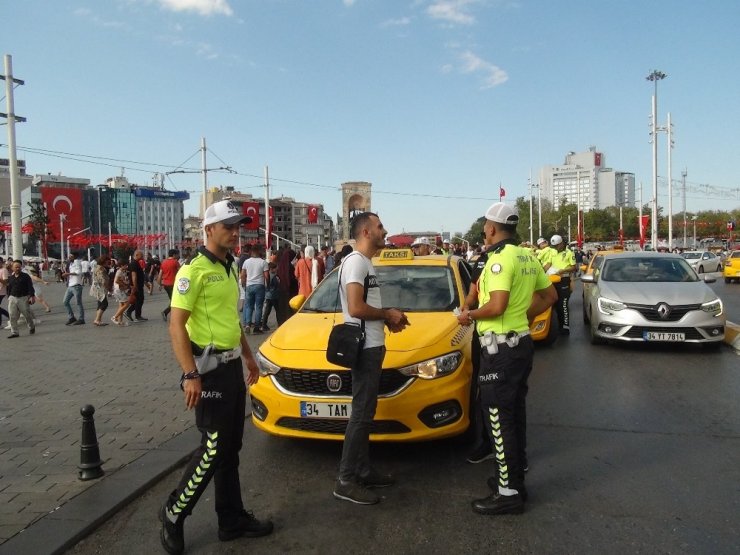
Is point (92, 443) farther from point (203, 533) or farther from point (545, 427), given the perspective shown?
point (545, 427)

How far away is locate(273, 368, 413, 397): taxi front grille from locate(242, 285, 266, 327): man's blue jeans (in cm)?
752

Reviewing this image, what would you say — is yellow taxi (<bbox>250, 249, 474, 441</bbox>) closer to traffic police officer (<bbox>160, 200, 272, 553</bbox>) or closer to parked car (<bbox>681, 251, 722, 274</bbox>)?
traffic police officer (<bbox>160, 200, 272, 553</bbox>)

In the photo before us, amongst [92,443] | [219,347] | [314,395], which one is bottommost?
[92,443]

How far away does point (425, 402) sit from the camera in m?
4.25

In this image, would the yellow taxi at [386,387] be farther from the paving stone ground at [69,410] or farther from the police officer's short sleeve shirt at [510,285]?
the paving stone ground at [69,410]

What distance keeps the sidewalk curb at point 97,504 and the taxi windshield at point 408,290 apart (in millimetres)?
1828

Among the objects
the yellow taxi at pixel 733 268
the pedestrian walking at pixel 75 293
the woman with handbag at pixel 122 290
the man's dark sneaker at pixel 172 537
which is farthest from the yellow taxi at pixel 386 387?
the yellow taxi at pixel 733 268

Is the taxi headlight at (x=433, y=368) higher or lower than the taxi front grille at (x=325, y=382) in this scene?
higher

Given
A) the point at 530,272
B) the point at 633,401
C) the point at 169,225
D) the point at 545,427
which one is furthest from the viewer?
the point at 169,225

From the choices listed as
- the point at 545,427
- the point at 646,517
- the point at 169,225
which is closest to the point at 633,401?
the point at 545,427

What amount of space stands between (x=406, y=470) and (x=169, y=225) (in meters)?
158

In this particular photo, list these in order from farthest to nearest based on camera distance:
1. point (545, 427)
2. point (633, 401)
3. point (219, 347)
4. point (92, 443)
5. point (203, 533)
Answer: point (633, 401)
point (545, 427)
point (92, 443)
point (203, 533)
point (219, 347)

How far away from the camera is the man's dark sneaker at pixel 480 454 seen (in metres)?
4.54

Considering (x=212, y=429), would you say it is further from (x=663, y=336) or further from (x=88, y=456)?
(x=663, y=336)
